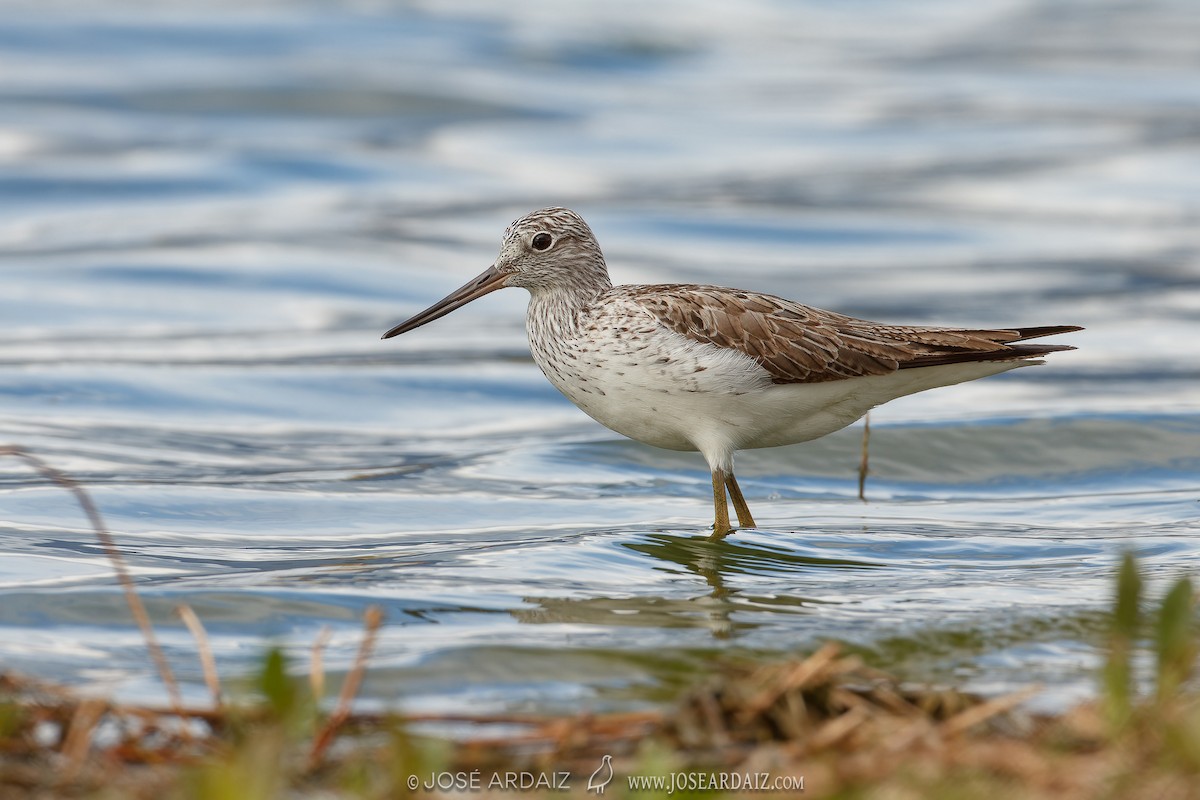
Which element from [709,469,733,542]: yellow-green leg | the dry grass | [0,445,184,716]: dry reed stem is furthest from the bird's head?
the dry grass

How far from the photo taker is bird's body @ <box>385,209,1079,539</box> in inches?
336

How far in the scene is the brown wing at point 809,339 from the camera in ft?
28.4

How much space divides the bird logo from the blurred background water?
50.7 inches

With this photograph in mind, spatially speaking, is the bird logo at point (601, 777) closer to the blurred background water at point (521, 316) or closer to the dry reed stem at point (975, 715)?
the dry reed stem at point (975, 715)

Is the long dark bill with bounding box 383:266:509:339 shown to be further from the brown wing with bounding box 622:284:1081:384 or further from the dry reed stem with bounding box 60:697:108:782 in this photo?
the dry reed stem with bounding box 60:697:108:782

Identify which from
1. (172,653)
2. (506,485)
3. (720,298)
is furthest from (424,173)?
(172,653)

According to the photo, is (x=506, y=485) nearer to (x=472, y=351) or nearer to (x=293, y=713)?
(x=472, y=351)

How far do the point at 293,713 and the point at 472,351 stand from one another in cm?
1213

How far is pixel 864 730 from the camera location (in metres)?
4.86

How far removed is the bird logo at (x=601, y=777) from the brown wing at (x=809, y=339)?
3975 mm

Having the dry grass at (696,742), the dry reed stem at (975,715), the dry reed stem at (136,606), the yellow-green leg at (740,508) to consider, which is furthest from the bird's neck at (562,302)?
the dry reed stem at (975,715)

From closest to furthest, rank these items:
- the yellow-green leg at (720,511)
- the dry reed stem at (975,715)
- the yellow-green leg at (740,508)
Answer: the dry reed stem at (975,715) < the yellow-green leg at (720,511) < the yellow-green leg at (740,508)

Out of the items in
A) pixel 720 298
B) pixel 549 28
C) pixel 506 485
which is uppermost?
pixel 549 28

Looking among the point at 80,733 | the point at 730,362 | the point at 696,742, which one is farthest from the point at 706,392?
the point at 80,733
